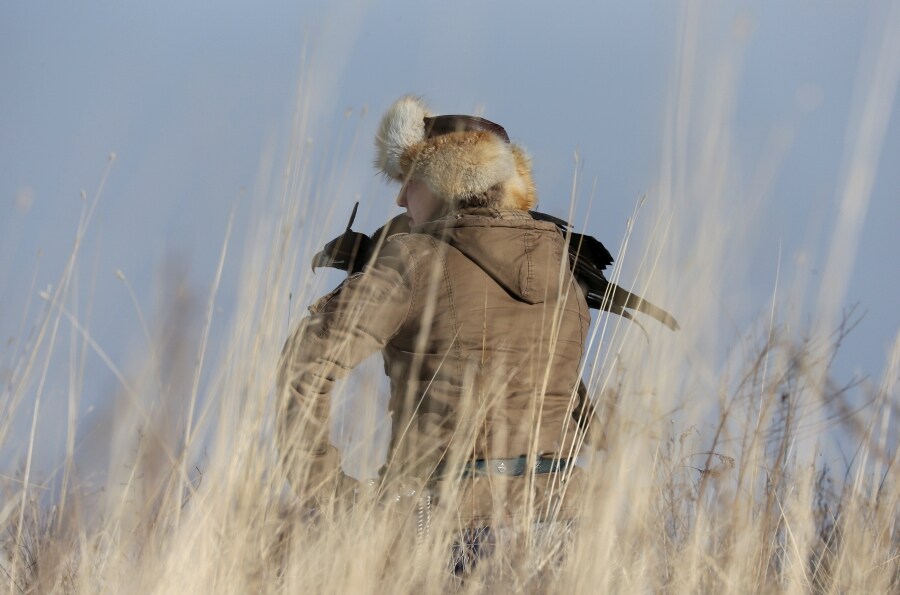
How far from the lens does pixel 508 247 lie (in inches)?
72.4

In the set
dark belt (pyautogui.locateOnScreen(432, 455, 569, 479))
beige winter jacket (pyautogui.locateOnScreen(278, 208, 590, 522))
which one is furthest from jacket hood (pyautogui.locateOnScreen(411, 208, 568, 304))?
dark belt (pyautogui.locateOnScreen(432, 455, 569, 479))

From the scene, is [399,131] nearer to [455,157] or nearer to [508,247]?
[455,157]

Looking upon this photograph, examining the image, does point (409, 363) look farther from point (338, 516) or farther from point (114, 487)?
point (114, 487)

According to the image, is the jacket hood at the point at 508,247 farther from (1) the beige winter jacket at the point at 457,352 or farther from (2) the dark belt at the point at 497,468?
(2) the dark belt at the point at 497,468

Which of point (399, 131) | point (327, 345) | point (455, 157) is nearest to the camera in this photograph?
point (327, 345)

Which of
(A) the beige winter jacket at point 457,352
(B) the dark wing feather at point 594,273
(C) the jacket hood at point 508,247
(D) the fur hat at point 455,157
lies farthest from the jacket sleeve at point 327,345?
(B) the dark wing feather at point 594,273

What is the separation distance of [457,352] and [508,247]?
0.70 feet

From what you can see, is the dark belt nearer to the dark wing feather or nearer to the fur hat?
the dark wing feather

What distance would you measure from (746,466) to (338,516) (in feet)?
2.25

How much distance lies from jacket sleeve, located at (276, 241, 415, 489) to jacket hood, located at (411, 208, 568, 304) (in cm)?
14

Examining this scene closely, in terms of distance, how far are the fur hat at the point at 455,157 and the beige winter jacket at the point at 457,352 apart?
0.16m

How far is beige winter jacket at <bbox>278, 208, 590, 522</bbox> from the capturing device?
1730mm

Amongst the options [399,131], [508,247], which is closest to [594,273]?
[508,247]

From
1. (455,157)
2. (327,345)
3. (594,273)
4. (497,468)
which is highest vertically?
(455,157)
